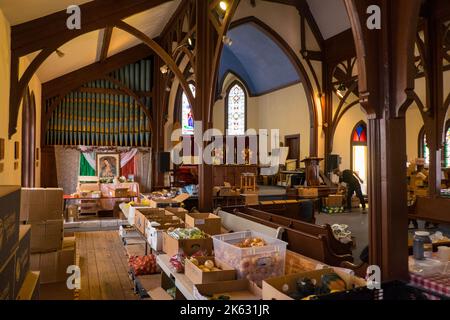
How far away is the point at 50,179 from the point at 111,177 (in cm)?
161

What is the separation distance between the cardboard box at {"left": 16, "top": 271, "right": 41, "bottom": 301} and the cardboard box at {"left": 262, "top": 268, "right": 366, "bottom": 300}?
1.39m

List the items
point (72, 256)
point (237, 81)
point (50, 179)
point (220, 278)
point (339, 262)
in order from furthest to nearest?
point (237, 81), point (50, 179), point (72, 256), point (339, 262), point (220, 278)

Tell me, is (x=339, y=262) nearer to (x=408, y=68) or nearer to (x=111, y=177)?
(x=408, y=68)

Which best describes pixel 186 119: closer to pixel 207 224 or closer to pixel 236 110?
pixel 236 110

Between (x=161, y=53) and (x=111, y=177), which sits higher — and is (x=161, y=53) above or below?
above

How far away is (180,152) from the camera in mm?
12430

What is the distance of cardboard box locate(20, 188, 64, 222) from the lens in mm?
3801

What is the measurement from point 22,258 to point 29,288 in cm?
19

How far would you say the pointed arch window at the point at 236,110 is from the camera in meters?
17.1

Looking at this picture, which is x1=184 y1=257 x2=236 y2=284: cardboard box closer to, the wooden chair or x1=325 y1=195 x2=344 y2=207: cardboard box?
the wooden chair

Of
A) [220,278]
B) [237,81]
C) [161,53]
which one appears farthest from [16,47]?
[237,81]

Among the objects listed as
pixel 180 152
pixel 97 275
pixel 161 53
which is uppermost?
pixel 161 53

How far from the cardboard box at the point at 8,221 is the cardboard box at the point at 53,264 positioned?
2088 mm

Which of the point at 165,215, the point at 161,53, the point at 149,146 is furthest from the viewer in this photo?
the point at 149,146
